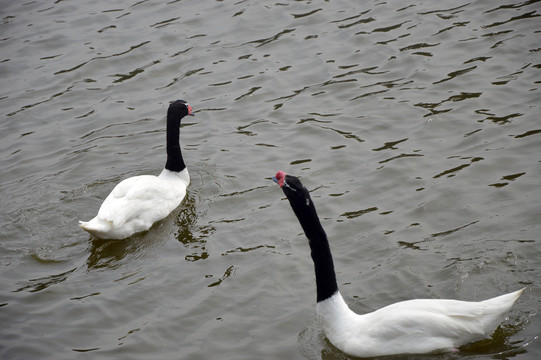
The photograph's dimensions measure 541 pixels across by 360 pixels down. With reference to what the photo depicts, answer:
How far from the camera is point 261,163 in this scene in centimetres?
976

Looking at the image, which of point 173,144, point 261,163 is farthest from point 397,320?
point 173,144

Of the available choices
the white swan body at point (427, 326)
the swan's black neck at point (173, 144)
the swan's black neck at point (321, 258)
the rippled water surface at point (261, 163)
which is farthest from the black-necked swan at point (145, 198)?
the white swan body at point (427, 326)

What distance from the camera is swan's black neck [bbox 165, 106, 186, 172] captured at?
375 inches

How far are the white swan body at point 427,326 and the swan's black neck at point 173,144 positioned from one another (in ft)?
13.6

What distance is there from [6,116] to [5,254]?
13.3 ft

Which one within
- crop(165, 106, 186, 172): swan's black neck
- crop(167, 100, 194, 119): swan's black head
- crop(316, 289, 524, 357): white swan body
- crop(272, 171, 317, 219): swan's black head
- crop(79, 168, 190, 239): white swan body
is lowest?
crop(316, 289, 524, 357): white swan body

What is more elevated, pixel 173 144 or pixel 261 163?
pixel 173 144

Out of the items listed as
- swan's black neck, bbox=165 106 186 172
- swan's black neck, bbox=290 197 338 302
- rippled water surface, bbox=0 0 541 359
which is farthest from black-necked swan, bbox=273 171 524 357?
swan's black neck, bbox=165 106 186 172

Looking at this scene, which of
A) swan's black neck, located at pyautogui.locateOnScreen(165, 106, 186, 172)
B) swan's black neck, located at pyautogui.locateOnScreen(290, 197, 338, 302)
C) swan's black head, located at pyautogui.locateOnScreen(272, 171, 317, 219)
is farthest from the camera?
swan's black neck, located at pyautogui.locateOnScreen(165, 106, 186, 172)

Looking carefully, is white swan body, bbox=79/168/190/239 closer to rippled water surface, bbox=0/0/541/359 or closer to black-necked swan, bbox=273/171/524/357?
rippled water surface, bbox=0/0/541/359

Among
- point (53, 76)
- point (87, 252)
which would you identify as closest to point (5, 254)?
point (87, 252)

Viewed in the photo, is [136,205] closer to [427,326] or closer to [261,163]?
[261,163]

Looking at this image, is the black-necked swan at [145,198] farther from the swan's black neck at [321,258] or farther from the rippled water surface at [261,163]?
the swan's black neck at [321,258]

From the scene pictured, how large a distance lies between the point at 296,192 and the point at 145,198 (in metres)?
3.23
